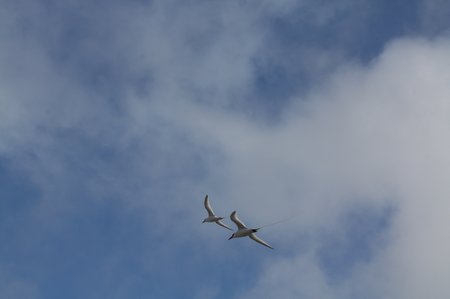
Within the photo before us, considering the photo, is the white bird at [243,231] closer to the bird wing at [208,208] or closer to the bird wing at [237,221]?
the bird wing at [237,221]

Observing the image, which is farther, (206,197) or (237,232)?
(206,197)

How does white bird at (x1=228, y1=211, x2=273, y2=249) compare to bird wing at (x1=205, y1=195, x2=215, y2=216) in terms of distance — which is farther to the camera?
bird wing at (x1=205, y1=195, x2=215, y2=216)

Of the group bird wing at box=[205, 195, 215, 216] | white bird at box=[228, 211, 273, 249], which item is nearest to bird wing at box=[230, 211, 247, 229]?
white bird at box=[228, 211, 273, 249]

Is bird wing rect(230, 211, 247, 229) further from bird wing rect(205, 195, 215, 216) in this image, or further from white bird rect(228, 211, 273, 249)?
bird wing rect(205, 195, 215, 216)

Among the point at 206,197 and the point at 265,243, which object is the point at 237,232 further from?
the point at 206,197

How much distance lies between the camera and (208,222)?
130 meters

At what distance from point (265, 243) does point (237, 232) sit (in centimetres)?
577

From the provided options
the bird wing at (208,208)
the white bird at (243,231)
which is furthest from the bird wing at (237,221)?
the bird wing at (208,208)

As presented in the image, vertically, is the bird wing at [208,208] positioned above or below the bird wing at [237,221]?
above

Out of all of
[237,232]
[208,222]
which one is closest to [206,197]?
[208,222]

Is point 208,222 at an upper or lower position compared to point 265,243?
upper

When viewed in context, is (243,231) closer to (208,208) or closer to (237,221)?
(237,221)

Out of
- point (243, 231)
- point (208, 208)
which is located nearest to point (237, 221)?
point (243, 231)

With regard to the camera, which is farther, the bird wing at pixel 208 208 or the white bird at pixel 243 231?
the bird wing at pixel 208 208
